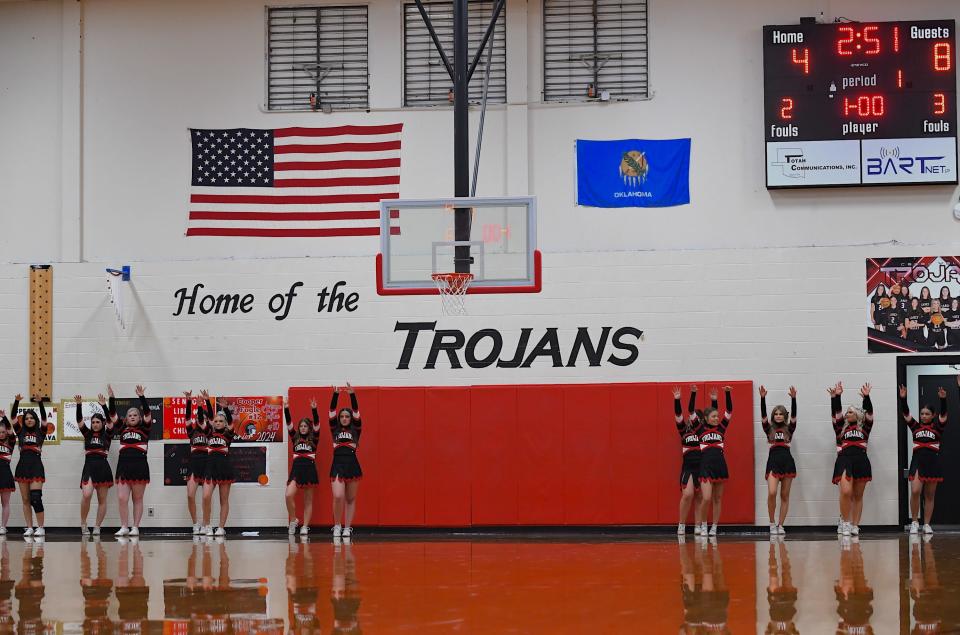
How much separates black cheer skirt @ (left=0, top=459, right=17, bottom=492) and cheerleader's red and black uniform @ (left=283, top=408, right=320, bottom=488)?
13.3 ft

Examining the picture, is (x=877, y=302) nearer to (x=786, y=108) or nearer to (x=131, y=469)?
(x=786, y=108)

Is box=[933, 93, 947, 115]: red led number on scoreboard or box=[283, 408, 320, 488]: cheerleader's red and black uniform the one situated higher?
box=[933, 93, 947, 115]: red led number on scoreboard

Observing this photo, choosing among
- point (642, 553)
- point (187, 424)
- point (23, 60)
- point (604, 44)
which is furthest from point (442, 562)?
point (23, 60)

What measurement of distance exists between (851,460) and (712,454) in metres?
1.88

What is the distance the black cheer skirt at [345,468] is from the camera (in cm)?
1567

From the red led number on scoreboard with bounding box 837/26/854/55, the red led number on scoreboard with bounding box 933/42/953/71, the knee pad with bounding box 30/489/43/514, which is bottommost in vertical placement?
the knee pad with bounding box 30/489/43/514

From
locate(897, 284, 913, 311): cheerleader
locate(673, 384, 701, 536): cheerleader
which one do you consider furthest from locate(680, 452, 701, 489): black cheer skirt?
locate(897, 284, 913, 311): cheerleader

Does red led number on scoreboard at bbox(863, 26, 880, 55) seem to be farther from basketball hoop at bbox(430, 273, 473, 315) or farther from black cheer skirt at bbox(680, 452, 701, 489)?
basketball hoop at bbox(430, 273, 473, 315)

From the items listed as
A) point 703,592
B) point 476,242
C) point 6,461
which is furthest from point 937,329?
point 6,461

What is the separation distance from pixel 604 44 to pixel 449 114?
8.52ft

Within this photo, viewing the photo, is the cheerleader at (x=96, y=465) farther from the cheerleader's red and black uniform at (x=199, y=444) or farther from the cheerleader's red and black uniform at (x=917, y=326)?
the cheerleader's red and black uniform at (x=917, y=326)

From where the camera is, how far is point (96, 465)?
1622cm

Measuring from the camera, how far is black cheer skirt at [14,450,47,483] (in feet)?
53.3

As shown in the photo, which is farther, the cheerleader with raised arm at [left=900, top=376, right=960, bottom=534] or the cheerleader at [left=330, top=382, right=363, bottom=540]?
the cheerleader at [left=330, top=382, right=363, bottom=540]
